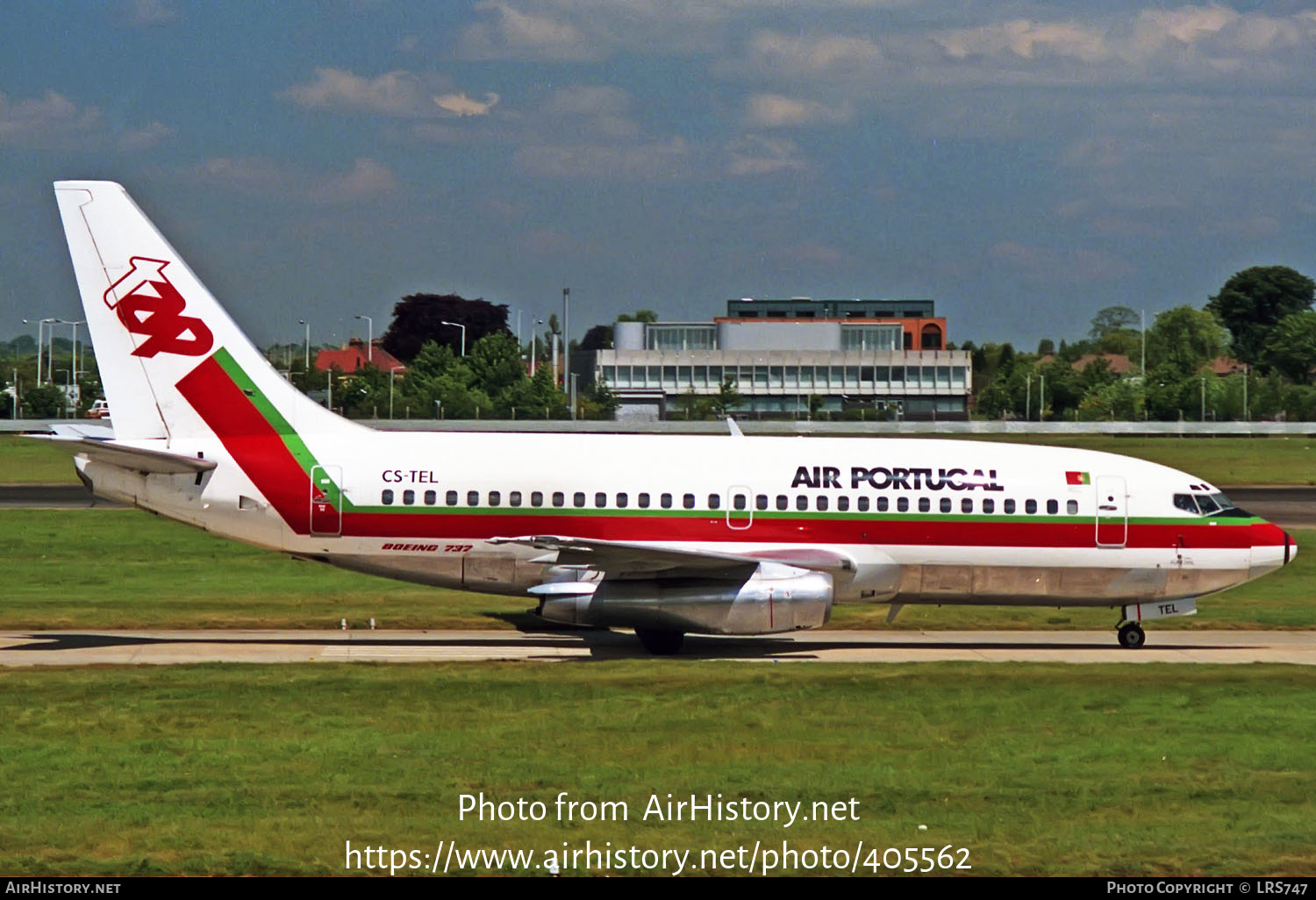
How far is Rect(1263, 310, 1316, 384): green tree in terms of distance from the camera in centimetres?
15475

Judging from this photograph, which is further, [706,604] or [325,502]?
[325,502]

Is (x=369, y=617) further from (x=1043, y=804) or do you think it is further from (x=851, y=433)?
(x=851, y=433)

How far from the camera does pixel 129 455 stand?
86.0 ft

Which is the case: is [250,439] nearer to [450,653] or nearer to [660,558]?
[450,653]

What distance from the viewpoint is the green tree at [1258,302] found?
191m

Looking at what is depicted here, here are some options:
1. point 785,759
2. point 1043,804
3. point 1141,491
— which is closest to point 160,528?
point 1141,491

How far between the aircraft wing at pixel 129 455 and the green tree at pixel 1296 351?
147 meters

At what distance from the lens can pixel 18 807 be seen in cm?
1553

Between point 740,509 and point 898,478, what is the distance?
2941 millimetres

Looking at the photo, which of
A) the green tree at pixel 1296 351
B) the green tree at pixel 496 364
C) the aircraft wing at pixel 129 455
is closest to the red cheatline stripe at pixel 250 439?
the aircraft wing at pixel 129 455

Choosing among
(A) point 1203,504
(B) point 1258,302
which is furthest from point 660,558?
(B) point 1258,302

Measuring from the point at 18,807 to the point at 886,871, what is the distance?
28.3 ft

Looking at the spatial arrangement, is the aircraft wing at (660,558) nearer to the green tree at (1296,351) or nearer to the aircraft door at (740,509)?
the aircraft door at (740,509)
